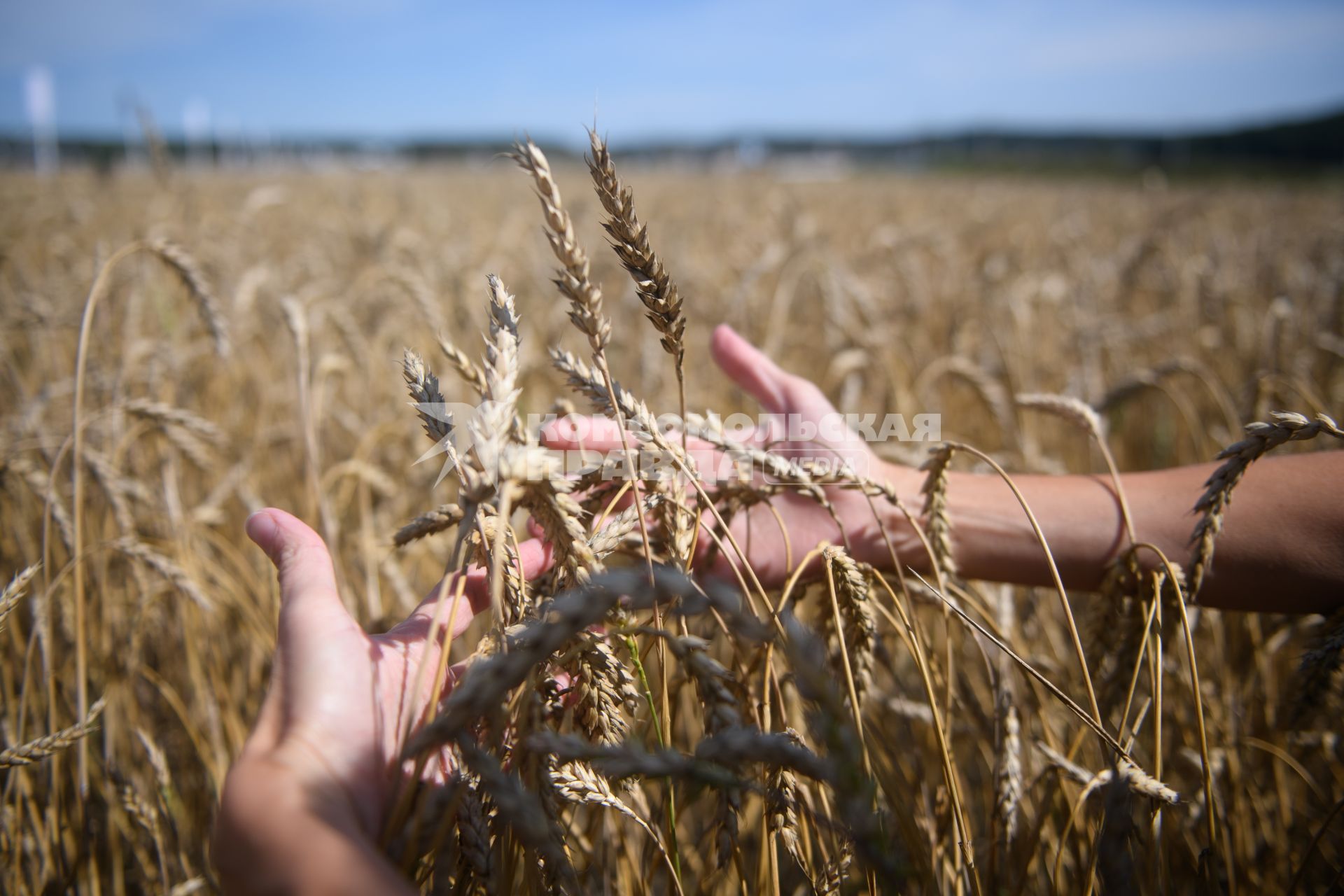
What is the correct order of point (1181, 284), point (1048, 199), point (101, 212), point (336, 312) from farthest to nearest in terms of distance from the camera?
point (1048, 199)
point (101, 212)
point (1181, 284)
point (336, 312)

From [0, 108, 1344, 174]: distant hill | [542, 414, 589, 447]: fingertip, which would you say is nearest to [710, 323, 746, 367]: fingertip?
[542, 414, 589, 447]: fingertip

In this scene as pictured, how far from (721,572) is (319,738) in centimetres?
84

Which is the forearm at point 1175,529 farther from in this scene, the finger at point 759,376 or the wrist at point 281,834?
the wrist at point 281,834

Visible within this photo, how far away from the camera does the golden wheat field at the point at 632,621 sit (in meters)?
0.63

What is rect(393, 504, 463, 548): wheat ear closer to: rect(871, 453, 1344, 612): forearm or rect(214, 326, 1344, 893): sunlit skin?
rect(214, 326, 1344, 893): sunlit skin

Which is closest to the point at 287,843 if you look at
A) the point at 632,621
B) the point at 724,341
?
the point at 632,621

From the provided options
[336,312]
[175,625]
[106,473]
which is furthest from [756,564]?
[336,312]

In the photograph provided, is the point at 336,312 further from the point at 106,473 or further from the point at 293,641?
the point at 293,641

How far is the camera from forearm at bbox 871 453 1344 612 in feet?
3.48

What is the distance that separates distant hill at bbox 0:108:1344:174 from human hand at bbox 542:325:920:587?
305 inches

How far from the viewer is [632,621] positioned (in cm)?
89

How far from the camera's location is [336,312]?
Answer: 231 cm

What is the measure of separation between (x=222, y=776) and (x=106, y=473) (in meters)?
0.66

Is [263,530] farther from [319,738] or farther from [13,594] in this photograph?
[13,594]
